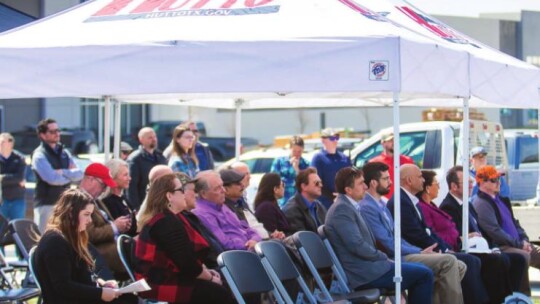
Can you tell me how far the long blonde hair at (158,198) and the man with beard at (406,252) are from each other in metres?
2.07

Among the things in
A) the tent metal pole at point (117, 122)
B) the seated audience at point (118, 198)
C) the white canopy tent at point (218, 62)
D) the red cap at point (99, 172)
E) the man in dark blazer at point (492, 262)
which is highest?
the white canopy tent at point (218, 62)

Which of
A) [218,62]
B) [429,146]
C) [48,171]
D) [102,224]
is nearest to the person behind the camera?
[218,62]

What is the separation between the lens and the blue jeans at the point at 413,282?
8.36m

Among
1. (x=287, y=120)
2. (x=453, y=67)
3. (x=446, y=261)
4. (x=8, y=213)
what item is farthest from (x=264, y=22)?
(x=287, y=120)

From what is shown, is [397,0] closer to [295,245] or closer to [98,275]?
[295,245]

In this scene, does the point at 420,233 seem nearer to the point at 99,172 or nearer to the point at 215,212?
the point at 215,212

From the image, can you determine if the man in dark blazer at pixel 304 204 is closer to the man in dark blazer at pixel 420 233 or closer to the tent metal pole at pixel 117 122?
the man in dark blazer at pixel 420 233

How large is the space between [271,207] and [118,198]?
4.31 ft

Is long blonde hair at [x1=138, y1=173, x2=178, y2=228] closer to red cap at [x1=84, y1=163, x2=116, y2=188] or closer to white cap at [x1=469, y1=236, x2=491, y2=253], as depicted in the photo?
red cap at [x1=84, y1=163, x2=116, y2=188]

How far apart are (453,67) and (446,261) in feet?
5.86

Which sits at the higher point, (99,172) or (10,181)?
(99,172)

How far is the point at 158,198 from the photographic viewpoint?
7273 mm

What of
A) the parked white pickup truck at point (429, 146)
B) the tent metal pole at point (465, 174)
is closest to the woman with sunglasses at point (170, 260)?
the tent metal pole at point (465, 174)

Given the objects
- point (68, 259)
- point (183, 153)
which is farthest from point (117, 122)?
point (68, 259)
